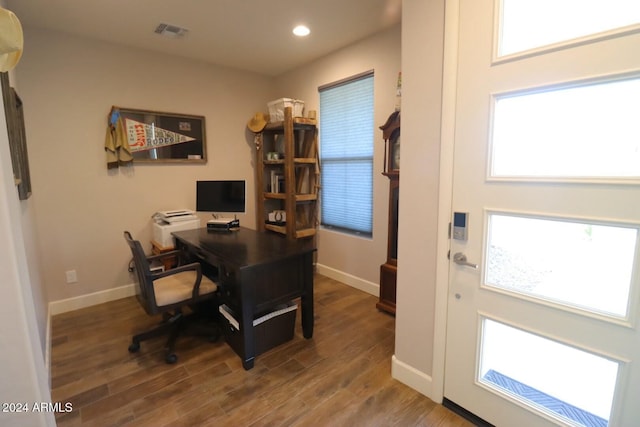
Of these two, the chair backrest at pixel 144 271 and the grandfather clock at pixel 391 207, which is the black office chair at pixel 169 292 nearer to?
the chair backrest at pixel 144 271

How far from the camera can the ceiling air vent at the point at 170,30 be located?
2.67 m

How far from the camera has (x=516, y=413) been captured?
1464 millimetres

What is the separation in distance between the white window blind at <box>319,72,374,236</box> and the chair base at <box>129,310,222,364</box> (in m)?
1.79

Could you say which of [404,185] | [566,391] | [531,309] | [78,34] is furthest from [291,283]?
[78,34]

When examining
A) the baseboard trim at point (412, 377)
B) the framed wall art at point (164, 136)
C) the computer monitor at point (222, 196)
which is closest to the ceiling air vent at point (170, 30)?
the framed wall art at point (164, 136)

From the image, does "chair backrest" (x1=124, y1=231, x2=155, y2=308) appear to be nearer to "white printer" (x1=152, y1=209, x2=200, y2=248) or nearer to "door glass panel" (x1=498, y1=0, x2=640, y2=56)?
"white printer" (x1=152, y1=209, x2=200, y2=248)

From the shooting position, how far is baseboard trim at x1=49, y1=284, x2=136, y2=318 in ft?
9.53

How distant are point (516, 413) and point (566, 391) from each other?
0.25 metres

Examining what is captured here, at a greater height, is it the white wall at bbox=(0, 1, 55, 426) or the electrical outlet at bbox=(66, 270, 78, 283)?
the white wall at bbox=(0, 1, 55, 426)

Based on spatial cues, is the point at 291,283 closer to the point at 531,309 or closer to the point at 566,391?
the point at 531,309

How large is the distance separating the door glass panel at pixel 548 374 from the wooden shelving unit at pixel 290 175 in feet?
7.96

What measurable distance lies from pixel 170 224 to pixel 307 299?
5.34 feet

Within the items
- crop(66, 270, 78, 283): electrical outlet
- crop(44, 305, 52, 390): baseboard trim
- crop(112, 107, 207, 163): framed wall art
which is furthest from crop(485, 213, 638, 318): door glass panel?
crop(66, 270, 78, 283): electrical outlet

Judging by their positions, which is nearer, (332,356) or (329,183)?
(332,356)
